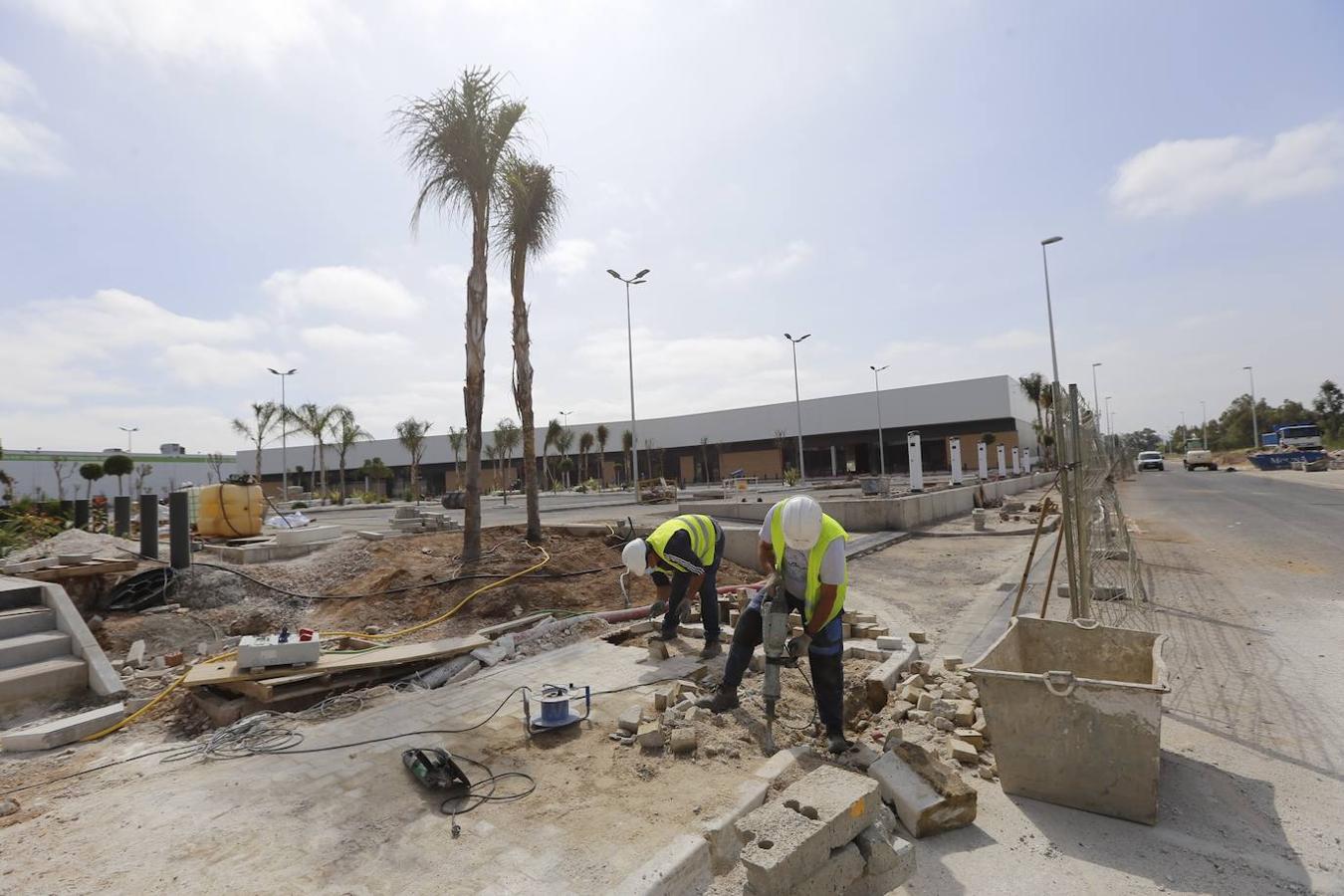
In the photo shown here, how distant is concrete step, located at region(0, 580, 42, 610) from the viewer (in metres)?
6.61

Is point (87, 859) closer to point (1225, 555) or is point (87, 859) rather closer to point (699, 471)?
point (1225, 555)

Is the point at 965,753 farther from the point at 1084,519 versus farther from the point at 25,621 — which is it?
the point at 25,621

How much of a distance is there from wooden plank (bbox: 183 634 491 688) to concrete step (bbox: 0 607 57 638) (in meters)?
2.32

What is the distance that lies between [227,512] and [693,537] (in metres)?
10.2

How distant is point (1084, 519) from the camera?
6340 millimetres

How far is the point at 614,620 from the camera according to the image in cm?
767

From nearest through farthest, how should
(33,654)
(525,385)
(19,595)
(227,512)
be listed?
(33,654) → (19,595) → (525,385) → (227,512)

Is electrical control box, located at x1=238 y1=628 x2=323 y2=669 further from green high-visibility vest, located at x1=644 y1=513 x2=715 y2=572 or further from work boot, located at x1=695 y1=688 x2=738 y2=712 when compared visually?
work boot, located at x1=695 y1=688 x2=738 y2=712

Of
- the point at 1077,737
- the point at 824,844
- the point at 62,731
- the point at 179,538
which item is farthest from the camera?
the point at 179,538

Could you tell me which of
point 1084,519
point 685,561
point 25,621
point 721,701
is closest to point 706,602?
point 685,561

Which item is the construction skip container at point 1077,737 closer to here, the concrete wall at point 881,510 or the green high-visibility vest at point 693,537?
the green high-visibility vest at point 693,537

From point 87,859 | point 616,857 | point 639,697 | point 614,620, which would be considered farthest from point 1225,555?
point 87,859

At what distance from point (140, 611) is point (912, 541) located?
44.9ft

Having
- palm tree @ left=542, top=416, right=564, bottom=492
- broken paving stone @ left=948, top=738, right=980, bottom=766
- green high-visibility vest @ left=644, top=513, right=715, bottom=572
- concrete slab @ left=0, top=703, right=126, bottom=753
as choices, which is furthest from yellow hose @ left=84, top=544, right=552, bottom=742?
palm tree @ left=542, top=416, right=564, bottom=492
